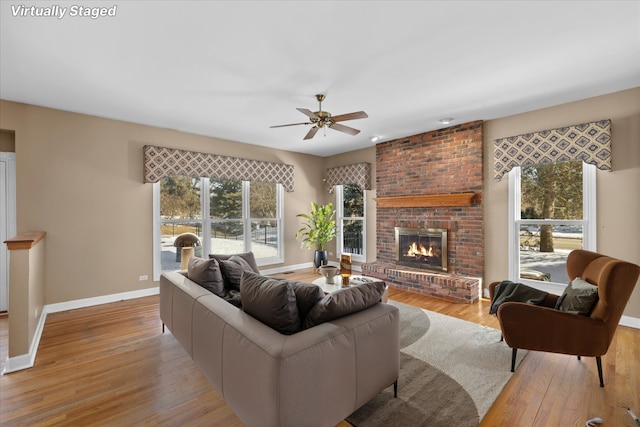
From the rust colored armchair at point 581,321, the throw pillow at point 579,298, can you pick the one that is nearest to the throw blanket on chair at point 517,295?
the throw pillow at point 579,298

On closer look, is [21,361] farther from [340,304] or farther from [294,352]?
[340,304]

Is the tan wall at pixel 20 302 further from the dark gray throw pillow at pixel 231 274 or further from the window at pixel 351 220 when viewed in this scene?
the window at pixel 351 220

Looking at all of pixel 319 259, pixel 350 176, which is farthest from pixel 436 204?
pixel 319 259

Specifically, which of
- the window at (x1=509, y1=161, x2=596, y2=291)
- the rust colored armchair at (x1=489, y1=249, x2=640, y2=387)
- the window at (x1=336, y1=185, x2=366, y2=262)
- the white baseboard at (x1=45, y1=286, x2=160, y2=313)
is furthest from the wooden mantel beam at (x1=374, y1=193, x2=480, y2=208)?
the white baseboard at (x1=45, y1=286, x2=160, y2=313)

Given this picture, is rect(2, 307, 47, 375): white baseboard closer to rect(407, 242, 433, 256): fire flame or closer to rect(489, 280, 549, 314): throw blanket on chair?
rect(489, 280, 549, 314): throw blanket on chair

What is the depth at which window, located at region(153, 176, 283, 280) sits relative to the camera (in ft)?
15.6

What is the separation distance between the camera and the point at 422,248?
16.7ft

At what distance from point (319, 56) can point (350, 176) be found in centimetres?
373

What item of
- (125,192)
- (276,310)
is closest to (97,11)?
(276,310)

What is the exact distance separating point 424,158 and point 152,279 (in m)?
4.92

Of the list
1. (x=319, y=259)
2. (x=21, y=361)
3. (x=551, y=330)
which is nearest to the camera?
(x=551, y=330)

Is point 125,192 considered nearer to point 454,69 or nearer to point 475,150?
point 454,69

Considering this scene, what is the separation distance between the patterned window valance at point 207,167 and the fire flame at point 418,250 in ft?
9.06

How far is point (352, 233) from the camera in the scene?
253 inches
